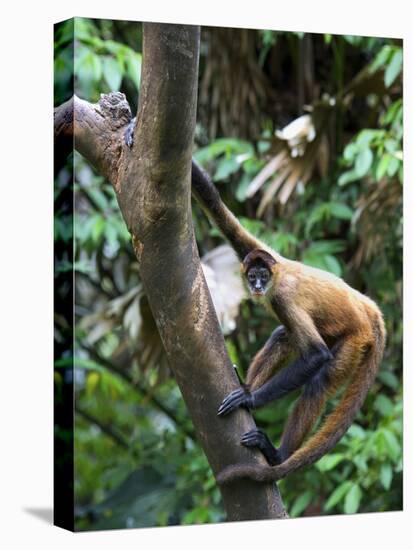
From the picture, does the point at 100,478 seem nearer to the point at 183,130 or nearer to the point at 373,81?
the point at 373,81

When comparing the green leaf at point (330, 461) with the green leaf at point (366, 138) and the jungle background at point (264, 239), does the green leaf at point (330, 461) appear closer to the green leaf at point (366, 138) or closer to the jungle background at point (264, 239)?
the jungle background at point (264, 239)

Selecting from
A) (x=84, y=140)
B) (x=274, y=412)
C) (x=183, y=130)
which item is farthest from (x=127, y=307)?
(x=183, y=130)

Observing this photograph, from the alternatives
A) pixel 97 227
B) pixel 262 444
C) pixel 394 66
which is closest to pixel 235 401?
pixel 262 444

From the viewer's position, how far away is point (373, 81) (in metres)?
6.81

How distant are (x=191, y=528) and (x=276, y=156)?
101 inches

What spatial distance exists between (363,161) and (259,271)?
1595 mm

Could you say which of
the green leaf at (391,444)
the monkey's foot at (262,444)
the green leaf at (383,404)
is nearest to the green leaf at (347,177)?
the green leaf at (383,404)

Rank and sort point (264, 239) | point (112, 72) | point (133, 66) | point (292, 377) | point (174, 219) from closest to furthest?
point (174, 219) < point (292, 377) < point (112, 72) < point (133, 66) < point (264, 239)

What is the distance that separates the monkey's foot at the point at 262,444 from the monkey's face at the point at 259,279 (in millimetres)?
681

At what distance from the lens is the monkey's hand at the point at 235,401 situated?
14.0ft

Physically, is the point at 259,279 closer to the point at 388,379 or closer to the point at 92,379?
the point at 92,379

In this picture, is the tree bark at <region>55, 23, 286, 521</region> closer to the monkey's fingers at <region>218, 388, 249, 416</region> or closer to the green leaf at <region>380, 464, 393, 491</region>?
the monkey's fingers at <region>218, 388, 249, 416</region>

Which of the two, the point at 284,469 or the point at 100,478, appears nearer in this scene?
the point at 284,469

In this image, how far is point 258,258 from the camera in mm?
4762
